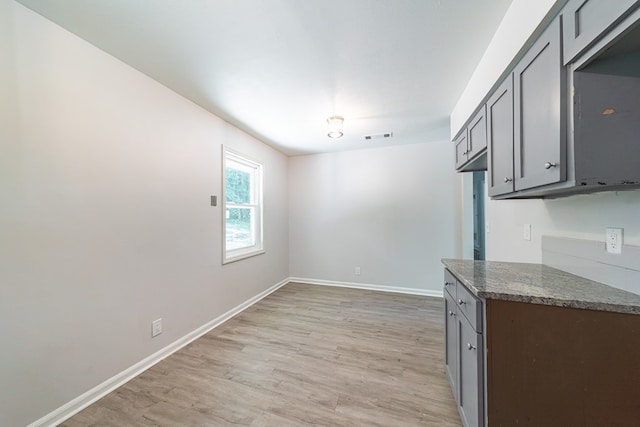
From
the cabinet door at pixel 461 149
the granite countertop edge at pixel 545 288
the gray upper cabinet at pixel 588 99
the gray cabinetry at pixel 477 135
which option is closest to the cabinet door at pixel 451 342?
the granite countertop edge at pixel 545 288

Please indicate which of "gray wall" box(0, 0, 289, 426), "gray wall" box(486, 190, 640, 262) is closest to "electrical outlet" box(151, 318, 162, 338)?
"gray wall" box(0, 0, 289, 426)

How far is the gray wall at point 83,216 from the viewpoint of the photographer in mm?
1347

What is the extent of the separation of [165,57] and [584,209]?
2.87m

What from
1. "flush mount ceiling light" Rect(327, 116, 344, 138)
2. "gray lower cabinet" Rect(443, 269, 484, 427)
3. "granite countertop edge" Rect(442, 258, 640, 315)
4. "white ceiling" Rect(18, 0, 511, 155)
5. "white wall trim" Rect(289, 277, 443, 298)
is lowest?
"white wall trim" Rect(289, 277, 443, 298)

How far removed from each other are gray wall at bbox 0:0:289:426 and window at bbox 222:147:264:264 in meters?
0.58

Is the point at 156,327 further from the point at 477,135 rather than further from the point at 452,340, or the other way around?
the point at 477,135

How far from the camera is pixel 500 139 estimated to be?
4.94ft

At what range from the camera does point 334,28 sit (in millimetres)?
1521

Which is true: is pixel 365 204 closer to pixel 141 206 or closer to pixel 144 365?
pixel 141 206

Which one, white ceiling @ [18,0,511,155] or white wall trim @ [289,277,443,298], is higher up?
white ceiling @ [18,0,511,155]

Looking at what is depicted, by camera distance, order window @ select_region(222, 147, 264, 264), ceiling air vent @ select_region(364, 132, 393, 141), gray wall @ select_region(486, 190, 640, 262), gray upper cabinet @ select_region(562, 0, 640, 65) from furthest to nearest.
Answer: ceiling air vent @ select_region(364, 132, 393, 141) → window @ select_region(222, 147, 264, 264) → gray wall @ select_region(486, 190, 640, 262) → gray upper cabinet @ select_region(562, 0, 640, 65)

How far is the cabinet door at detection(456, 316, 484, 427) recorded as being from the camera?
1104 millimetres

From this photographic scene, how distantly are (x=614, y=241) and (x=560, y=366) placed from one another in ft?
2.07

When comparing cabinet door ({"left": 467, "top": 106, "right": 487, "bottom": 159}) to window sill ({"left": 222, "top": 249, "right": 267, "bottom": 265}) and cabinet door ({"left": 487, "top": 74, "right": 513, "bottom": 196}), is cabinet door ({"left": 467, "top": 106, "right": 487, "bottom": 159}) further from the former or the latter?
window sill ({"left": 222, "top": 249, "right": 267, "bottom": 265})
